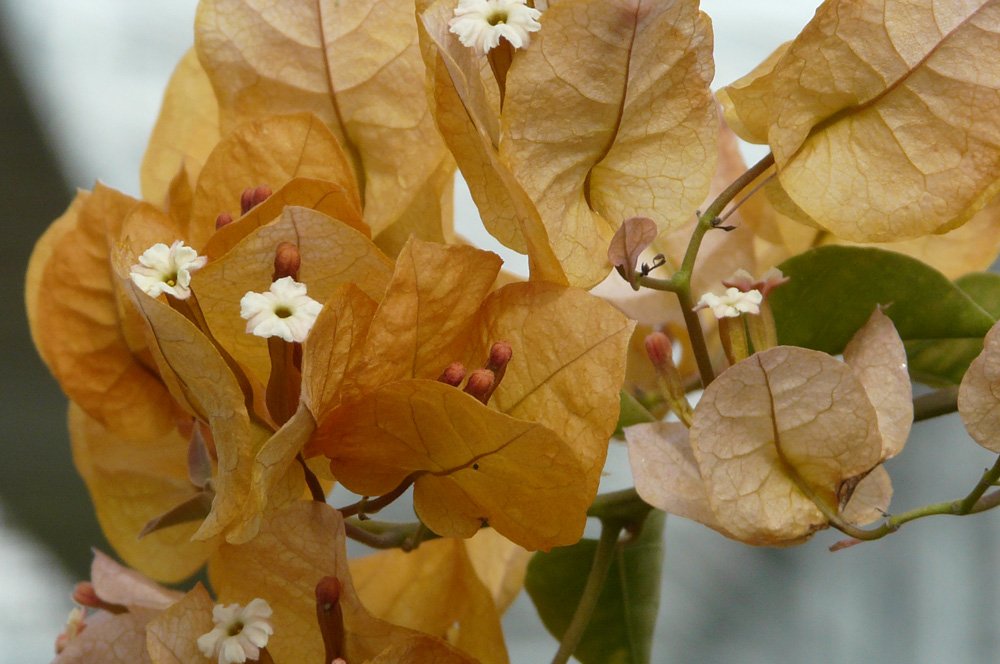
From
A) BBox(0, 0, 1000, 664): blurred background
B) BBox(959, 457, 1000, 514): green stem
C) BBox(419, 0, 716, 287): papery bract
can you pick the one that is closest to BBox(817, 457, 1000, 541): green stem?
BBox(959, 457, 1000, 514): green stem

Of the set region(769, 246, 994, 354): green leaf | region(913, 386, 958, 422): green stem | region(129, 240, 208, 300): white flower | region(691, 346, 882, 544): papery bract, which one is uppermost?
region(769, 246, 994, 354): green leaf

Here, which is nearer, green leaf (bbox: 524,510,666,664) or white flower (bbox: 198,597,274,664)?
white flower (bbox: 198,597,274,664)

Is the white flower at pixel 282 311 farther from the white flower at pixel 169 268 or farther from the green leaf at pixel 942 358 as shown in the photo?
the green leaf at pixel 942 358

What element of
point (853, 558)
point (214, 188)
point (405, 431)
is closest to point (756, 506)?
point (405, 431)

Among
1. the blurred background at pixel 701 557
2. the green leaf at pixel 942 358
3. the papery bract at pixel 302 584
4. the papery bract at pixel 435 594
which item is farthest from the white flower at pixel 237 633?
the blurred background at pixel 701 557

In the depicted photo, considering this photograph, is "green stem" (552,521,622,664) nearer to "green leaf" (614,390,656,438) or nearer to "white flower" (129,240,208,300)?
"green leaf" (614,390,656,438)

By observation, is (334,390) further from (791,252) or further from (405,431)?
(791,252)
